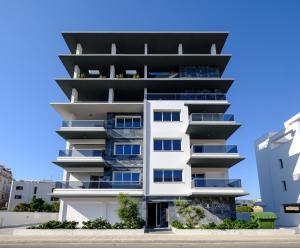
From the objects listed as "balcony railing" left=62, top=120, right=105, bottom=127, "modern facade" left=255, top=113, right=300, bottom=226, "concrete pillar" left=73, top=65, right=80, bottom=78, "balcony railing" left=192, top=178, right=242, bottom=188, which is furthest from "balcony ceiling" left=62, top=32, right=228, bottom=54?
"balcony railing" left=192, top=178, right=242, bottom=188

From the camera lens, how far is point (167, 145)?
26.3 metres

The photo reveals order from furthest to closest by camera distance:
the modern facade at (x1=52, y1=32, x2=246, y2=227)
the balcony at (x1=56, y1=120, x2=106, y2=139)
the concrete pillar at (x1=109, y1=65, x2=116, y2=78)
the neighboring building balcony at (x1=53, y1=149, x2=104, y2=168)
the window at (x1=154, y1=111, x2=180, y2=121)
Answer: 1. the concrete pillar at (x1=109, y1=65, x2=116, y2=78)
2. the window at (x1=154, y1=111, x2=180, y2=121)
3. the balcony at (x1=56, y1=120, x2=106, y2=139)
4. the neighboring building balcony at (x1=53, y1=149, x2=104, y2=168)
5. the modern facade at (x1=52, y1=32, x2=246, y2=227)

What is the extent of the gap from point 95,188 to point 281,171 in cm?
2210

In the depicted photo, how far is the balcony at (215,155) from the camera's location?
2405 centimetres

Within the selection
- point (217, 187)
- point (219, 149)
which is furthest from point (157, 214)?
point (219, 149)

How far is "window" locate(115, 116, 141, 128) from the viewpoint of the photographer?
27.8 m

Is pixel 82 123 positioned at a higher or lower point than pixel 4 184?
higher

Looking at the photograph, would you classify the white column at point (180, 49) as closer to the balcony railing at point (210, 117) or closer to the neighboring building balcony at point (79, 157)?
the balcony railing at point (210, 117)

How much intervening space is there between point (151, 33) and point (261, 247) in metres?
23.8

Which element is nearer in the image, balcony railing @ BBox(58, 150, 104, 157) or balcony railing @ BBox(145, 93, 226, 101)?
balcony railing @ BBox(58, 150, 104, 157)

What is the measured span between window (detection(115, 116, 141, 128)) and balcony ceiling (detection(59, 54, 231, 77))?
21.3ft

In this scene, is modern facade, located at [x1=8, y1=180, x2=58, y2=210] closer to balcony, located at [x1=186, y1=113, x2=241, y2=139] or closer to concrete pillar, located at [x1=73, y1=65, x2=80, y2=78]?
concrete pillar, located at [x1=73, y1=65, x2=80, y2=78]

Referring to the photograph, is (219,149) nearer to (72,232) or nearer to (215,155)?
(215,155)

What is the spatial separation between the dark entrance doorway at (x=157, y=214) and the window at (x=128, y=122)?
849 cm
